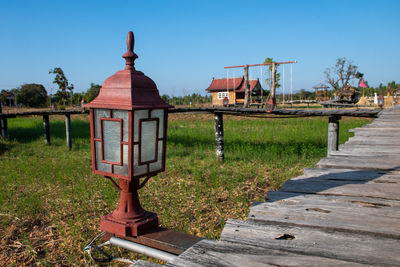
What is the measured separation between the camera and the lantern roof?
1.56m

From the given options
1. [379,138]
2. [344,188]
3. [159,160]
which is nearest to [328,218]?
[344,188]

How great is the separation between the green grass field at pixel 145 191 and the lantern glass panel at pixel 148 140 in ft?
5.70

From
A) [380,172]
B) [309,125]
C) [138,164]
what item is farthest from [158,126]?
[309,125]

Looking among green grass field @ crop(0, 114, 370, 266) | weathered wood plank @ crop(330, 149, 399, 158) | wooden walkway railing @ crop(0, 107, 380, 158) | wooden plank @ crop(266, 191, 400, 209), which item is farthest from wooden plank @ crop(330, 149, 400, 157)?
wooden walkway railing @ crop(0, 107, 380, 158)

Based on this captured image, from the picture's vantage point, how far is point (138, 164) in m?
1.63

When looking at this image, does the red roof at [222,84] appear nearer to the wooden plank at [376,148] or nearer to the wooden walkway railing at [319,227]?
the wooden plank at [376,148]

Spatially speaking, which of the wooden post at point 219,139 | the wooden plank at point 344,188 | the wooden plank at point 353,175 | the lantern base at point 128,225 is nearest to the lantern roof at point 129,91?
the lantern base at point 128,225

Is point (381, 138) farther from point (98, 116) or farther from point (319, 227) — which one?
point (98, 116)

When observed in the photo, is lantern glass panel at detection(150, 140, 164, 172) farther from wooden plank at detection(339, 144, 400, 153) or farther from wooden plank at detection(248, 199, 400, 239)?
wooden plank at detection(339, 144, 400, 153)

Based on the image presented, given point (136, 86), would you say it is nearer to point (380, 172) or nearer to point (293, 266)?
point (293, 266)

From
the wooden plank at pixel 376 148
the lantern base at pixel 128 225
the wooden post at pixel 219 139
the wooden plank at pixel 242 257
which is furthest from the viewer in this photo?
the wooden post at pixel 219 139

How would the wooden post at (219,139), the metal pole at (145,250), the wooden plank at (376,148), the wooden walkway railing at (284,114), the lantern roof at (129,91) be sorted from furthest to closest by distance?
the wooden post at (219,139) < the wooden walkway railing at (284,114) < the wooden plank at (376,148) < the lantern roof at (129,91) < the metal pole at (145,250)

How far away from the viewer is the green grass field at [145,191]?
11.2 feet

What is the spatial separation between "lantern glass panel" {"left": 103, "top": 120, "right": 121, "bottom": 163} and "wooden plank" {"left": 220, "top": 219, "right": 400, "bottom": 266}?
0.70 meters
